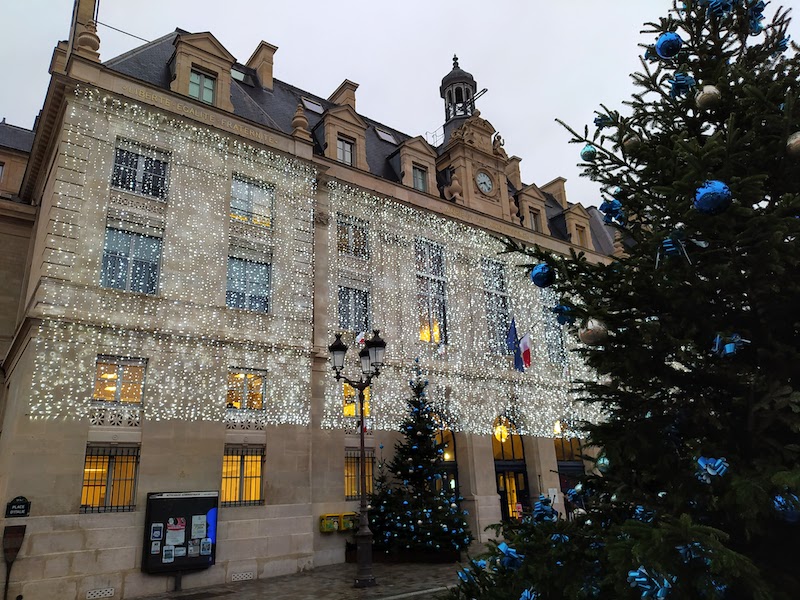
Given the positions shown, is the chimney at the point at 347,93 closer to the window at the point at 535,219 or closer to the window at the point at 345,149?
the window at the point at 345,149

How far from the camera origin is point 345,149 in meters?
25.1

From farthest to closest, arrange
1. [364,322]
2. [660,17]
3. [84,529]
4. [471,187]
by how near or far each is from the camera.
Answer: [471,187], [364,322], [84,529], [660,17]

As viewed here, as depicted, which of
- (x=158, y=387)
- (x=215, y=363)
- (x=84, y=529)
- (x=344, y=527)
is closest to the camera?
(x=84, y=529)

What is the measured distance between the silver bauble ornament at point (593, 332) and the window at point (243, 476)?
14889 mm

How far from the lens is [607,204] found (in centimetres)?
691

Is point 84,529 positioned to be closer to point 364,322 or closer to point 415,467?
point 415,467

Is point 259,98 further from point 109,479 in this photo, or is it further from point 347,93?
point 109,479

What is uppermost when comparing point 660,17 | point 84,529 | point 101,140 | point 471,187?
point 471,187

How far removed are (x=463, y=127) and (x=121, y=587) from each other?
81.1 ft

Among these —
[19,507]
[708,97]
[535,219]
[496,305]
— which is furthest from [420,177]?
[708,97]

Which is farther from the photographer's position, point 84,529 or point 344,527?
point 344,527

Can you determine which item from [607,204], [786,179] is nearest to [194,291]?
[607,204]

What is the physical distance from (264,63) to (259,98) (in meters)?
3.01

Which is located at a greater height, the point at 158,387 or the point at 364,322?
the point at 364,322
